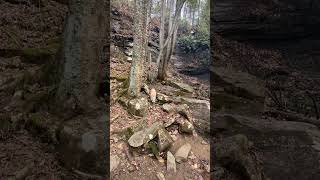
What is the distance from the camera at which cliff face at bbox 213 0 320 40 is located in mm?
15562

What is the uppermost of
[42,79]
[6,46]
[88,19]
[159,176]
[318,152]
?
[88,19]

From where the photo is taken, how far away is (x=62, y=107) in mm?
6121

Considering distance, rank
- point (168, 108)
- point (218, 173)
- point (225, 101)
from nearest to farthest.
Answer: point (218, 173), point (168, 108), point (225, 101)

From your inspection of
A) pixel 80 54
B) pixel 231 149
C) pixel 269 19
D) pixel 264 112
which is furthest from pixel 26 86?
pixel 269 19

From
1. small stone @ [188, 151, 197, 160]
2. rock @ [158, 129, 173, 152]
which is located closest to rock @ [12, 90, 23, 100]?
rock @ [158, 129, 173, 152]

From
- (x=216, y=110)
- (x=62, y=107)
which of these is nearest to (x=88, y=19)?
(x=62, y=107)

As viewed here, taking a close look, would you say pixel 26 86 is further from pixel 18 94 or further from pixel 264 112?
pixel 264 112

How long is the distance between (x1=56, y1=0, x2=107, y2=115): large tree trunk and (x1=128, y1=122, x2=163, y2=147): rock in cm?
117

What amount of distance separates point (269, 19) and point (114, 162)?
546 inches

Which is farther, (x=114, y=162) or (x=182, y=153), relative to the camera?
(x=182, y=153)

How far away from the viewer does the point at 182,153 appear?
19.8ft

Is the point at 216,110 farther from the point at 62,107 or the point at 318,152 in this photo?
the point at 62,107

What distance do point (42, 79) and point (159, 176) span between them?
146 inches

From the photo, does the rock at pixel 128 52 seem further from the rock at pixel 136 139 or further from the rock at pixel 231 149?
the rock at pixel 231 149
